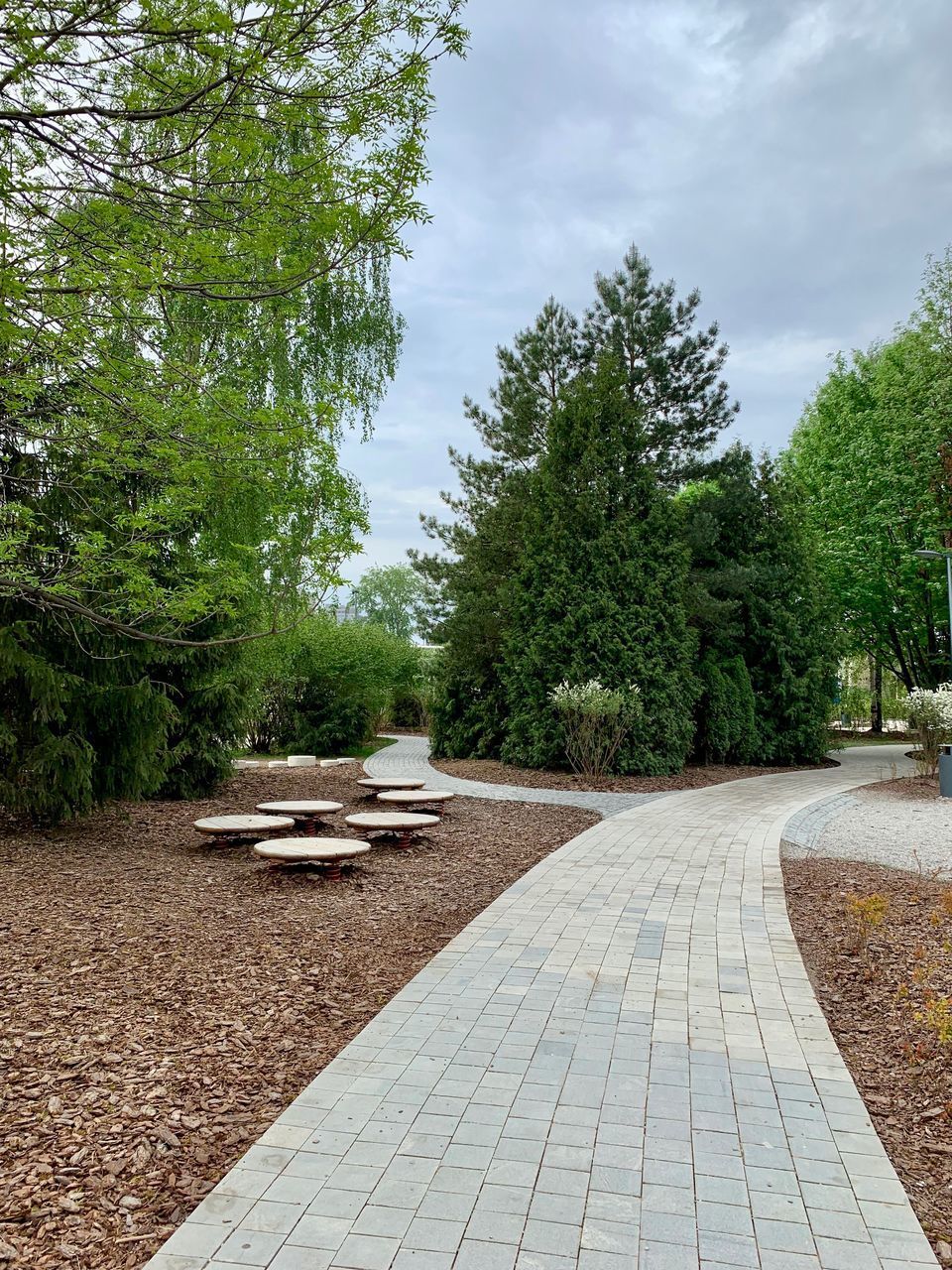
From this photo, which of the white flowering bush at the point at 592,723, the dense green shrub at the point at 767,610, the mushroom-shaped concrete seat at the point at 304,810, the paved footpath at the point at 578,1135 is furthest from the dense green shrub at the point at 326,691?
the paved footpath at the point at 578,1135

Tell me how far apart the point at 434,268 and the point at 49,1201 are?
20.6 ft

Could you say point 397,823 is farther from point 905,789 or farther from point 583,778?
point 905,789

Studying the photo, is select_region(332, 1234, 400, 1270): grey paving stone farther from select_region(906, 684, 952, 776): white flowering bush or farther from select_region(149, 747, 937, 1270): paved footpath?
select_region(906, 684, 952, 776): white flowering bush

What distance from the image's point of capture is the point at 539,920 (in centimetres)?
566

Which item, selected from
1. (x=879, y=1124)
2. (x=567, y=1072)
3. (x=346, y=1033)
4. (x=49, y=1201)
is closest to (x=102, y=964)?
(x=346, y=1033)

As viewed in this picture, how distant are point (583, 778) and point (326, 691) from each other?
7928mm

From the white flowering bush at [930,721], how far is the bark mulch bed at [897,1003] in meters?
9.08

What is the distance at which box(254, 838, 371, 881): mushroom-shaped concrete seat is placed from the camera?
654cm

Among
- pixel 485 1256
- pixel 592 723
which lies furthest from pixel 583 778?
pixel 485 1256

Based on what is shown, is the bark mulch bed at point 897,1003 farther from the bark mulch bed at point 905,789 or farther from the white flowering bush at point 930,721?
the white flowering bush at point 930,721

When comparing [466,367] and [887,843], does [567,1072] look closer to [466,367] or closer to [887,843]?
[887,843]

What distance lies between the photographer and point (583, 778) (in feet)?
45.7

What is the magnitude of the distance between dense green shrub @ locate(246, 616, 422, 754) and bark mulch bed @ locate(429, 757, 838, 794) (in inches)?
124

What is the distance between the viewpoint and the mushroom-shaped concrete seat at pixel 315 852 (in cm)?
654
